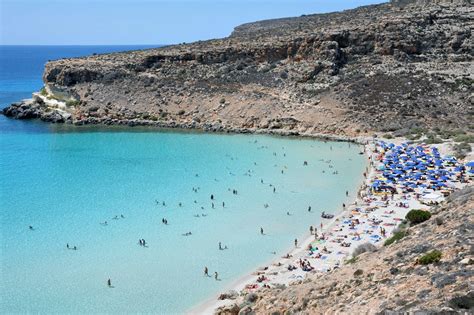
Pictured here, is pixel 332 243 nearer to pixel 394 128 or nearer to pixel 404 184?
pixel 404 184

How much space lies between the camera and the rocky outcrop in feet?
38.1

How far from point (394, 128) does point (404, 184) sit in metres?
19.9

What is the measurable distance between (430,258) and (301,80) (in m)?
56.0

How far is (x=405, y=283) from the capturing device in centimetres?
1344

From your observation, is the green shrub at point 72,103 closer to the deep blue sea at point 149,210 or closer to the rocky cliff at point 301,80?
the rocky cliff at point 301,80

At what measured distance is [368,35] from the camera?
229ft

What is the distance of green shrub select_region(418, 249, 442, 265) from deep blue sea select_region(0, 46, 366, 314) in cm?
1113

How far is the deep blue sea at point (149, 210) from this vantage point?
24.0 m

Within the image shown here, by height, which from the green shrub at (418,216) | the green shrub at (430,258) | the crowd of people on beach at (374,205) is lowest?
the crowd of people on beach at (374,205)

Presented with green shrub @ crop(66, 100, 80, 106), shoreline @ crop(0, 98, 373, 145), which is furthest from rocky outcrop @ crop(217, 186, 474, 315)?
green shrub @ crop(66, 100, 80, 106)

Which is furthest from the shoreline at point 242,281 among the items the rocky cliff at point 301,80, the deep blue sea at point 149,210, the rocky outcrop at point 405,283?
the rocky cliff at point 301,80

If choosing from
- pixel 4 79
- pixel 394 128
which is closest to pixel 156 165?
pixel 394 128

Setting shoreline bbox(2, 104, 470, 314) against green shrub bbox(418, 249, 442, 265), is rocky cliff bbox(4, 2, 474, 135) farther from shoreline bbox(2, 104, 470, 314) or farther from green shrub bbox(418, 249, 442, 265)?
green shrub bbox(418, 249, 442, 265)

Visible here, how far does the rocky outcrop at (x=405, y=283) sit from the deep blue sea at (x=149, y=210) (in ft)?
22.5
